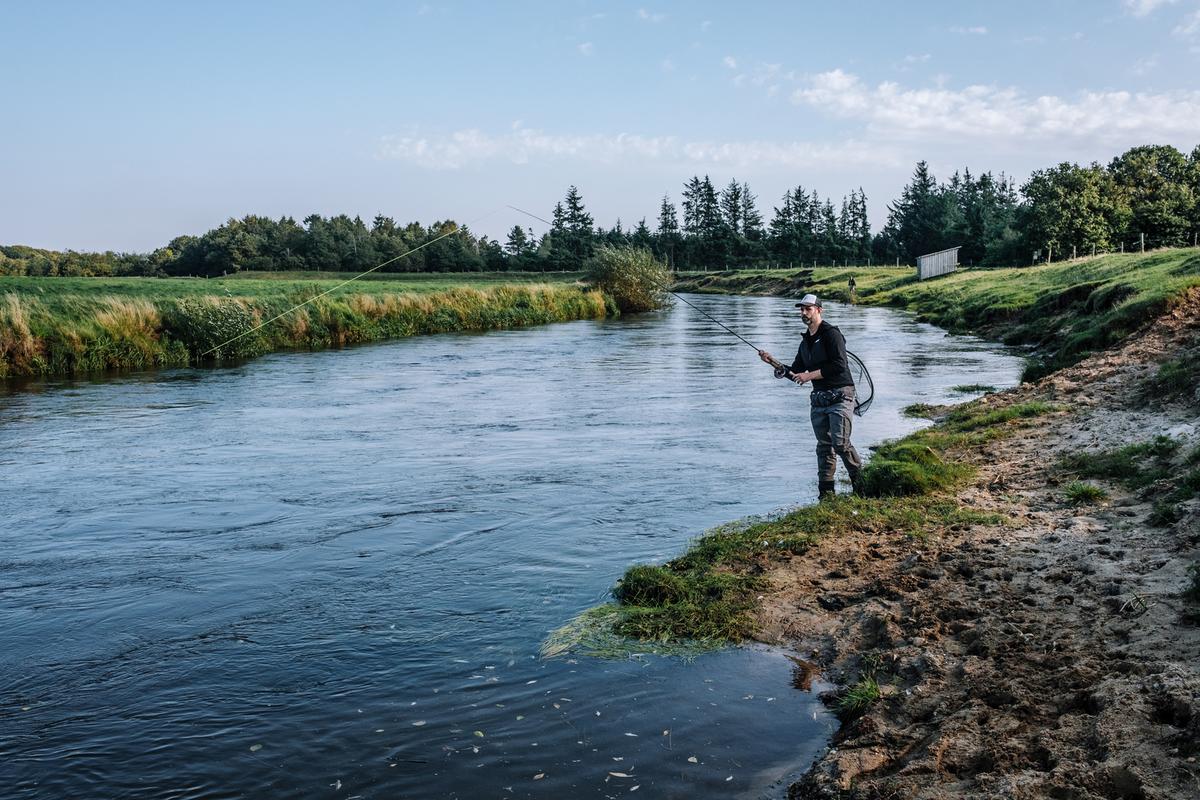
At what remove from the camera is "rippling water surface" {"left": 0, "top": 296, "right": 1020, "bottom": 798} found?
6.03 m

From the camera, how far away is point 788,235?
122 m

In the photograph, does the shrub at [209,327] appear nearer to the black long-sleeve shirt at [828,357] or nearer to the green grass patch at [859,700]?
the black long-sleeve shirt at [828,357]

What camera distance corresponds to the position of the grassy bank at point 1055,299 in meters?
20.6

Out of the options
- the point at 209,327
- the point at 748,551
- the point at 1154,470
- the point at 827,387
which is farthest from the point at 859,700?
the point at 209,327

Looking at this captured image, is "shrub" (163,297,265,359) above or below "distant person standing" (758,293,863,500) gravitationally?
above

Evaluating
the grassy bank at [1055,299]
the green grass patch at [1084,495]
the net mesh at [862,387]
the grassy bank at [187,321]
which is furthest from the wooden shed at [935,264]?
the green grass patch at [1084,495]

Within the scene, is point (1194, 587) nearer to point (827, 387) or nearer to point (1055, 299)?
point (827, 387)

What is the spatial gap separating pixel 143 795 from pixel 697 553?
5.40 metres

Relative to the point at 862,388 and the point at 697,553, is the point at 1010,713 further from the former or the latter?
the point at 862,388

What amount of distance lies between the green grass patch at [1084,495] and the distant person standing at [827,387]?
2.29m

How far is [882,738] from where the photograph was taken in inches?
226

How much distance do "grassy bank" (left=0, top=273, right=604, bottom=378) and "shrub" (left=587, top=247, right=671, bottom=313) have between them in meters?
12.3

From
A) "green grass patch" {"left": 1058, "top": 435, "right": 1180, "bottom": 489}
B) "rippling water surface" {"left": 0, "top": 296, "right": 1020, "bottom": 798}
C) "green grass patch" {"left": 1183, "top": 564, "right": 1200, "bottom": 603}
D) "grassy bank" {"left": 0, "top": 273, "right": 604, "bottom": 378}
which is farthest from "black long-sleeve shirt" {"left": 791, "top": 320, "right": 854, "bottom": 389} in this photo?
"grassy bank" {"left": 0, "top": 273, "right": 604, "bottom": 378}

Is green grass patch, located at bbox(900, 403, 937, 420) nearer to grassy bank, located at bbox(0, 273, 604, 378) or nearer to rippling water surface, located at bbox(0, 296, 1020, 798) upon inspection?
rippling water surface, located at bbox(0, 296, 1020, 798)
